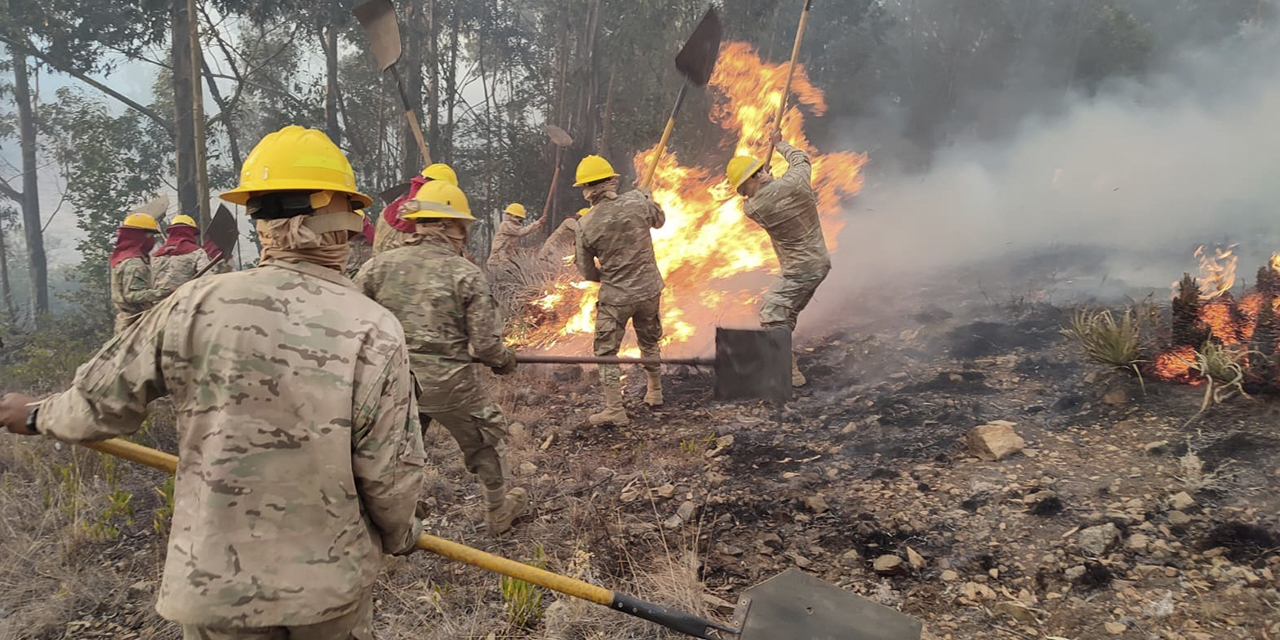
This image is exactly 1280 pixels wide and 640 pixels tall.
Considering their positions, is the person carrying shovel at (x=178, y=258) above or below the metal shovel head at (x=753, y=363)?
above

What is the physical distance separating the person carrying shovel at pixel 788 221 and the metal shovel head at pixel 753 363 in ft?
4.12

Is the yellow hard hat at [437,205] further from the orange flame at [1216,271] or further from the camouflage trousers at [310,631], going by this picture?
the orange flame at [1216,271]

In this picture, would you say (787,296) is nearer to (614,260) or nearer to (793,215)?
(793,215)

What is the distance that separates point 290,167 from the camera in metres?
1.91

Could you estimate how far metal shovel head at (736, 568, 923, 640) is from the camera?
2.59 meters

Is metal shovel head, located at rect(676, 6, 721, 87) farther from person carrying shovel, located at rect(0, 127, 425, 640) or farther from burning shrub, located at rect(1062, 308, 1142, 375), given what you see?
person carrying shovel, located at rect(0, 127, 425, 640)

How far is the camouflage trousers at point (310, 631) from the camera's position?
6.02 ft

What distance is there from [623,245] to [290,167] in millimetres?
4423

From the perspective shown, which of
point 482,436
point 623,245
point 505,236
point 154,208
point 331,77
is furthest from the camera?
point 331,77

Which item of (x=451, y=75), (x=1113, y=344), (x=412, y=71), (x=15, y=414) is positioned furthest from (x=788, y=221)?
(x=451, y=75)

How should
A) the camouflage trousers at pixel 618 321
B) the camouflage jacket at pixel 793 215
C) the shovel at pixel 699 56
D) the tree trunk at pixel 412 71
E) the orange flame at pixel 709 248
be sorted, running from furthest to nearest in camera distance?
the tree trunk at pixel 412 71, the orange flame at pixel 709 248, the shovel at pixel 699 56, the camouflage trousers at pixel 618 321, the camouflage jacket at pixel 793 215

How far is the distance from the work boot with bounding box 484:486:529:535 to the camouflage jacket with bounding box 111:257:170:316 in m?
4.41

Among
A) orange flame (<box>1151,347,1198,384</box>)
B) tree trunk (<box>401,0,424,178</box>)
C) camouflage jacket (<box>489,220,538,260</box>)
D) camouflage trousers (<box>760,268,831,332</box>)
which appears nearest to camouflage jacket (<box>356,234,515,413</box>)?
camouflage trousers (<box>760,268,831,332</box>)

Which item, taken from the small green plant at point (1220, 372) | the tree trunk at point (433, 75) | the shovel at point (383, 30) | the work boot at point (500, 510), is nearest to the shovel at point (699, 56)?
the shovel at point (383, 30)
